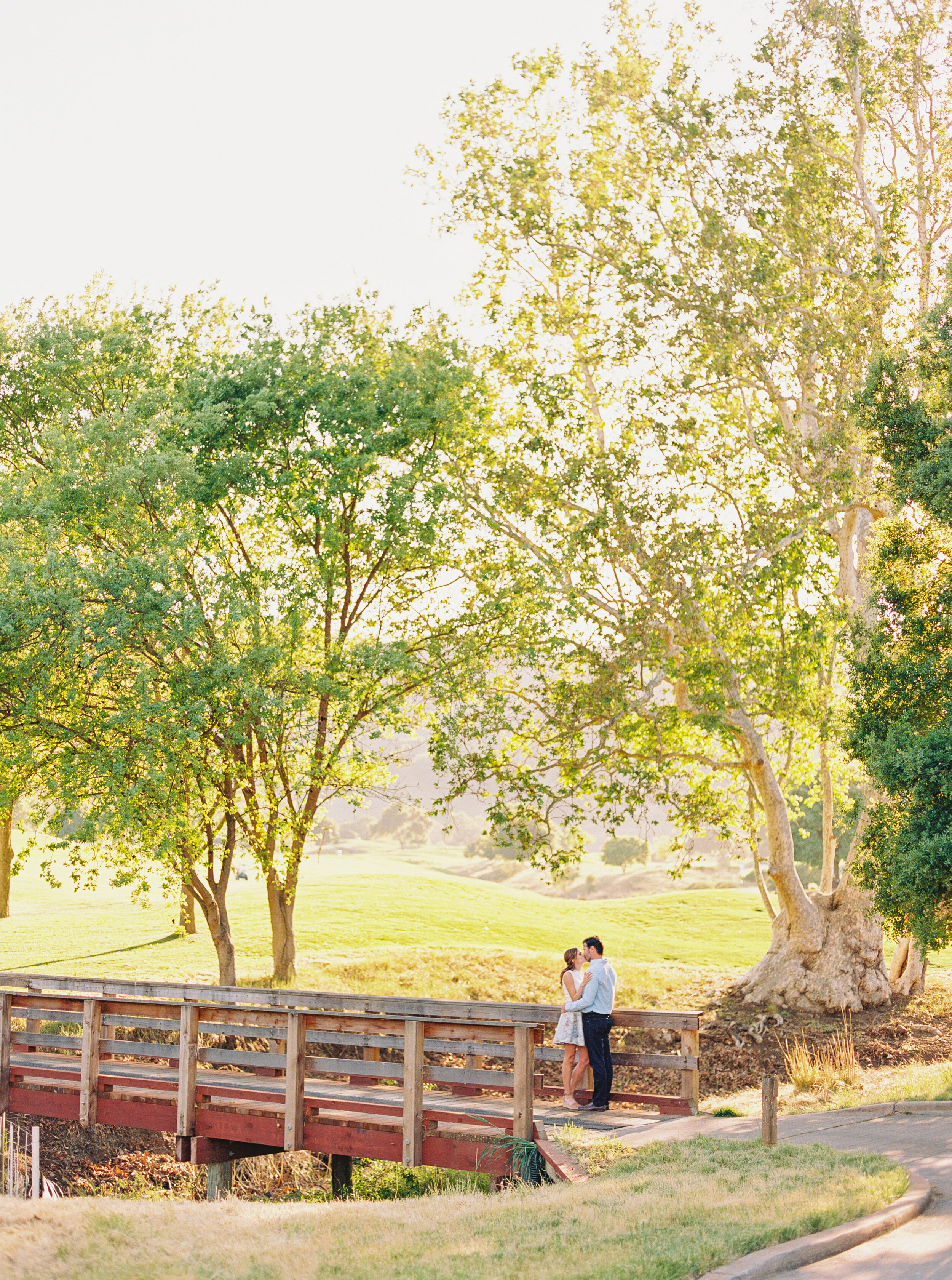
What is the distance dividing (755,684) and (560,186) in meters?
11.8

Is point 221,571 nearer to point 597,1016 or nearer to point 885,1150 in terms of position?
point 597,1016

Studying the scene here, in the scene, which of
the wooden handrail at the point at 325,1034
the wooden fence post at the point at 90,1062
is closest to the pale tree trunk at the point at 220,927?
the wooden handrail at the point at 325,1034

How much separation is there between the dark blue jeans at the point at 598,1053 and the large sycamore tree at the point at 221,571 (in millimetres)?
7954

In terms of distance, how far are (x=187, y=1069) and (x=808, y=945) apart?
15.7m

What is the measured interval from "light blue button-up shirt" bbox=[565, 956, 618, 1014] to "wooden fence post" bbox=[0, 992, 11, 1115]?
25.9ft

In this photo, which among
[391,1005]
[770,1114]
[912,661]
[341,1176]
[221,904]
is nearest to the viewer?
[770,1114]

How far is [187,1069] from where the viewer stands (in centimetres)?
1346

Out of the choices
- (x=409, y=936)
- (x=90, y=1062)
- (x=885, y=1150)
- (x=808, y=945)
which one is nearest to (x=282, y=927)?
(x=90, y=1062)

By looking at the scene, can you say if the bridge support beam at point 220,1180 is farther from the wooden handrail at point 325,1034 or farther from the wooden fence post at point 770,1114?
the wooden fence post at point 770,1114

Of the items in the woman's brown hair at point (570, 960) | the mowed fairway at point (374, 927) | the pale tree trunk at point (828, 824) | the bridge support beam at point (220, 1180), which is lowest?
the mowed fairway at point (374, 927)

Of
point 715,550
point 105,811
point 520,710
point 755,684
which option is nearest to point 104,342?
point 105,811

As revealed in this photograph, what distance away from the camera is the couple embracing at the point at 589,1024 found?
12875 millimetres

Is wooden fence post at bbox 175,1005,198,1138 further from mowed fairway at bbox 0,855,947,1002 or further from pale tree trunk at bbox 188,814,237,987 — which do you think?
mowed fairway at bbox 0,855,947,1002

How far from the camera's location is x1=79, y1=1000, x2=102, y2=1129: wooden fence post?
1415 cm
